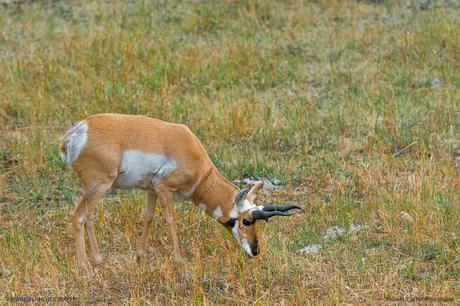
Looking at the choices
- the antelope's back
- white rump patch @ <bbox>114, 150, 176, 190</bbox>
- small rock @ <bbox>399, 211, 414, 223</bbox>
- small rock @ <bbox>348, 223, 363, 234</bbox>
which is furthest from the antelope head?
small rock @ <bbox>399, 211, 414, 223</bbox>

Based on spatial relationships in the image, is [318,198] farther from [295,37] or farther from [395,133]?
[295,37]

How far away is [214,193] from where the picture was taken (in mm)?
8805

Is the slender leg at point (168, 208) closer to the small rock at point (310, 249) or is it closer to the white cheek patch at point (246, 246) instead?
the white cheek patch at point (246, 246)

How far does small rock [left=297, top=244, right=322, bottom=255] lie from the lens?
8.58 metres

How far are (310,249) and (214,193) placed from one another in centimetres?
105

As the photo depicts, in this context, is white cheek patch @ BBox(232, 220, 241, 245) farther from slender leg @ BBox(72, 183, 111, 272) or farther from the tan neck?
slender leg @ BBox(72, 183, 111, 272)

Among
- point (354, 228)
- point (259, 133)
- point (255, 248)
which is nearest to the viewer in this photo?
point (255, 248)

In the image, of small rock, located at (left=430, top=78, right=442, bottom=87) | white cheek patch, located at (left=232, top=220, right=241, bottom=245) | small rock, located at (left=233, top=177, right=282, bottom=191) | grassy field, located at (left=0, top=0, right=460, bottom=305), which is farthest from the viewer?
small rock, located at (left=430, top=78, right=442, bottom=87)

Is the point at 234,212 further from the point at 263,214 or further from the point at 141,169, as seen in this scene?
the point at 141,169

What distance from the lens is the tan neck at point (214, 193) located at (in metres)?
8.76

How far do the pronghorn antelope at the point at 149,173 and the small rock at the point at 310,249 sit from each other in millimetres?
488

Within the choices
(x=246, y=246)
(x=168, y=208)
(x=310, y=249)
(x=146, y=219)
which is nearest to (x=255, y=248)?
(x=246, y=246)

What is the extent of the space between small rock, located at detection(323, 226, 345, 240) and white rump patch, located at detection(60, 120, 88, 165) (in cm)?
248

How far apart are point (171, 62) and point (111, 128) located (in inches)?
209
